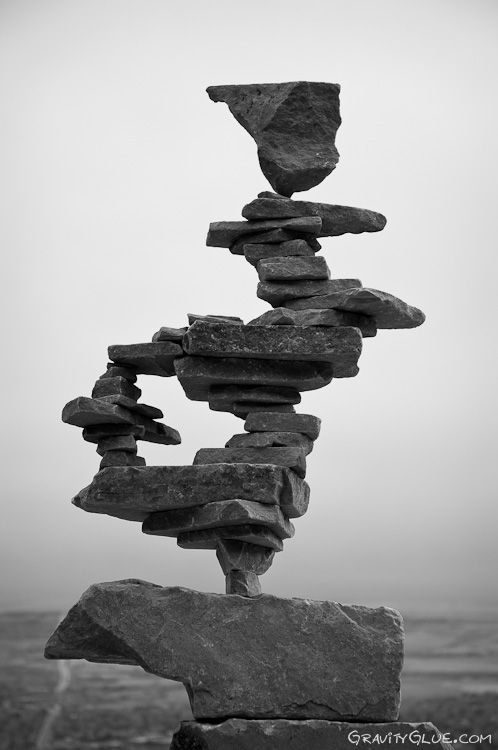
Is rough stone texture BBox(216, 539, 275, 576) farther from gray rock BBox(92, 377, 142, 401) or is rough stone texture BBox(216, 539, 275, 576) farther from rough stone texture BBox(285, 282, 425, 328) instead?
rough stone texture BBox(285, 282, 425, 328)

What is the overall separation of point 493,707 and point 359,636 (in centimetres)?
1106

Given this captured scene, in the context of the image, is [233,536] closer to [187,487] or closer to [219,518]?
[219,518]

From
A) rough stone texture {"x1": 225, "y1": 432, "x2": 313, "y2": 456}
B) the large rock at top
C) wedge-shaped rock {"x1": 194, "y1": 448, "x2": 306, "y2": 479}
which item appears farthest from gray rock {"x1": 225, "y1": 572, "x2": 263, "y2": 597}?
the large rock at top

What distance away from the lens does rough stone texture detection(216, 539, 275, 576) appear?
30.3 feet

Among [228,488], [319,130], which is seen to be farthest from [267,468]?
[319,130]

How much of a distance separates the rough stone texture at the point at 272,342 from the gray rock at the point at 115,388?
711mm

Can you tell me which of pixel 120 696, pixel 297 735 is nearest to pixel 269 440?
pixel 297 735

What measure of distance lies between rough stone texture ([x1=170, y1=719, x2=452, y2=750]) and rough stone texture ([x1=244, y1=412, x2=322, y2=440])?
89.3 inches

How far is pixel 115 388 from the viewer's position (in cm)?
970

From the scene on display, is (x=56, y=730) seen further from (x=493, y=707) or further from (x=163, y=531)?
(x=163, y=531)

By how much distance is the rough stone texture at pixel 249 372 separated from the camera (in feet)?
30.9

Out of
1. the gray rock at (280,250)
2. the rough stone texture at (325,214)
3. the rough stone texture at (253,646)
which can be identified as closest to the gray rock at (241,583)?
the rough stone texture at (253,646)

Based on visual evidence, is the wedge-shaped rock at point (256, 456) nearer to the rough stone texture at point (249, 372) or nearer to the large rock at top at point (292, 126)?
the rough stone texture at point (249, 372)

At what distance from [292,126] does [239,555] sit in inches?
145
